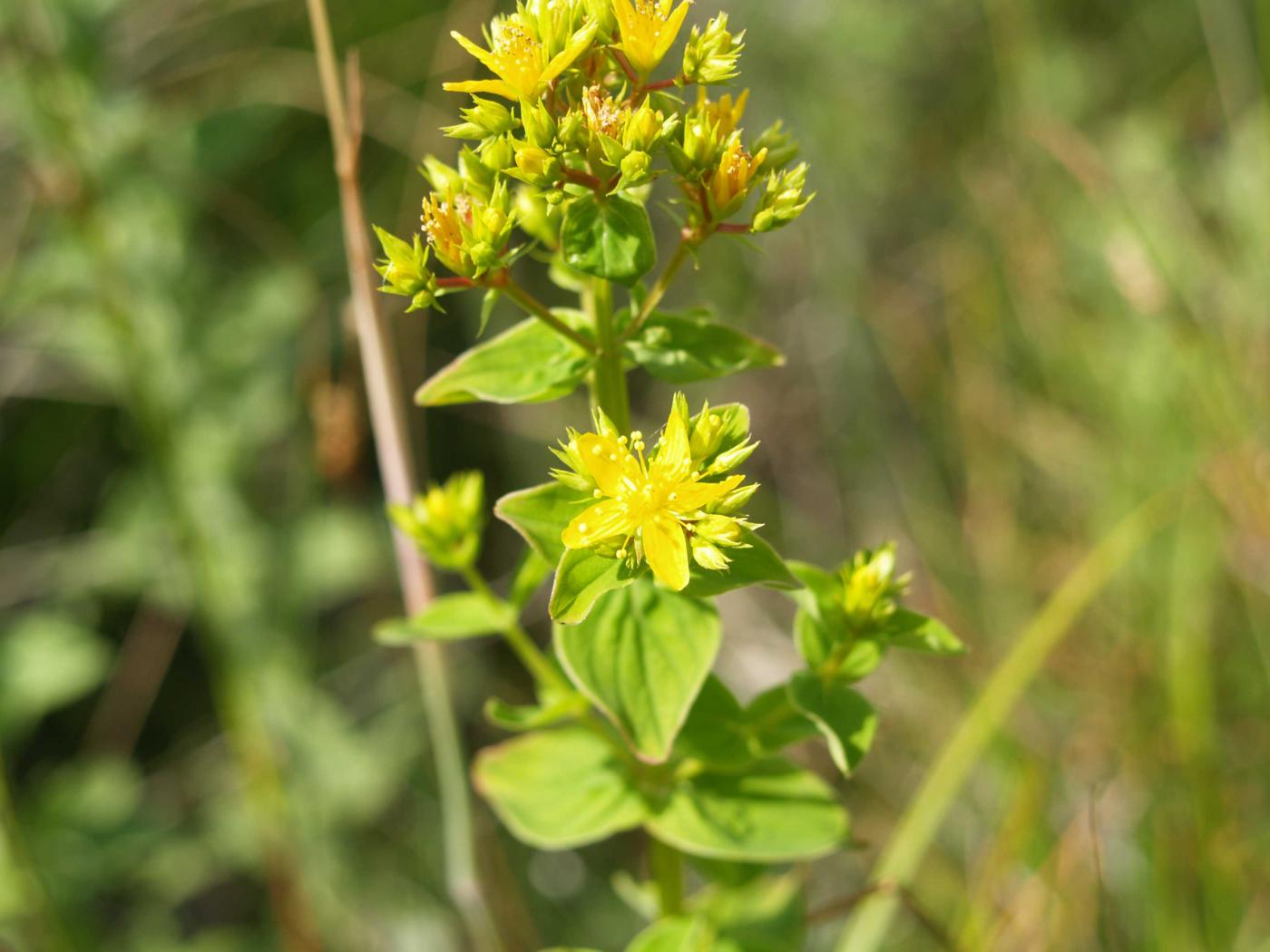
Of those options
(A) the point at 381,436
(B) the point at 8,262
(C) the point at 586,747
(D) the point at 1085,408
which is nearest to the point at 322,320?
(B) the point at 8,262

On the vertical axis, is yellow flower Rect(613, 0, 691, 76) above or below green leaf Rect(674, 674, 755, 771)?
above

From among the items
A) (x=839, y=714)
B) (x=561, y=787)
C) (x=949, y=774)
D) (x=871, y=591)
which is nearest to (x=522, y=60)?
(x=871, y=591)

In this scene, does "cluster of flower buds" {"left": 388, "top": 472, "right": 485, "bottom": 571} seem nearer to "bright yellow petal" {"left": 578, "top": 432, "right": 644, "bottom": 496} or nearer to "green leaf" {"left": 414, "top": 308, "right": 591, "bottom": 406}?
"green leaf" {"left": 414, "top": 308, "right": 591, "bottom": 406}

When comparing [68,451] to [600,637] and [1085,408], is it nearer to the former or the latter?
[600,637]

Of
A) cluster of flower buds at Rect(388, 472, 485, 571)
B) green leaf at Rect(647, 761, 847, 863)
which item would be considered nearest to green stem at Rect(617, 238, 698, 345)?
cluster of flower buds at Rect(388, 472, 485, 571)

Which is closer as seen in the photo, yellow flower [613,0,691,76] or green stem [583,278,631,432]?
yellow flower [613,0,691,76]

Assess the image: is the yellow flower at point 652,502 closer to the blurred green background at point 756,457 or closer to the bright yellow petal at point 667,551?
the bright yellow petal at point 667,551
